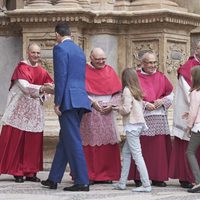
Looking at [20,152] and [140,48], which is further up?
[140,48]

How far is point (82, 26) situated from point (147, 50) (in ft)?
3.31

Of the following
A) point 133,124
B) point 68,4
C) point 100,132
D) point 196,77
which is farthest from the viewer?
point 68,4

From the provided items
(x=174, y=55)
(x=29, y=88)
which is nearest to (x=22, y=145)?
(x=29, y=88)

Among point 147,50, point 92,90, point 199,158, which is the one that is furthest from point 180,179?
point 147,50

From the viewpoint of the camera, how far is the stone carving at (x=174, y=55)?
12.7m

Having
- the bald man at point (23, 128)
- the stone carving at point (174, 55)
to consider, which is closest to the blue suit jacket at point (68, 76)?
the bald man at point (23, 128)

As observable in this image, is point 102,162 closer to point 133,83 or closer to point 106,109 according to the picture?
point 106,109

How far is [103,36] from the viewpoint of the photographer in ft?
42.2

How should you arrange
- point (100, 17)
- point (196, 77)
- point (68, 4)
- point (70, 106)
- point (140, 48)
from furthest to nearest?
point (140, 48), point (100, 17), point (68, 4), point (196, 77), point (70, 106)

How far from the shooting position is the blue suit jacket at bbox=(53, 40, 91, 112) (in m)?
9.73

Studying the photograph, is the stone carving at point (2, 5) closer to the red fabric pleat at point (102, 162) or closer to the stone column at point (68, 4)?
the stone column at point (68, 4)

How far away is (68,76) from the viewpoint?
9812mm

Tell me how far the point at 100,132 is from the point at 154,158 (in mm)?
737

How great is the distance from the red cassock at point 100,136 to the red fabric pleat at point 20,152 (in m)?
0.67
